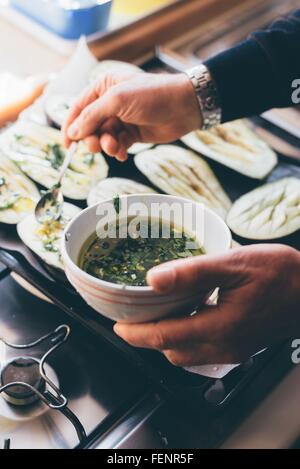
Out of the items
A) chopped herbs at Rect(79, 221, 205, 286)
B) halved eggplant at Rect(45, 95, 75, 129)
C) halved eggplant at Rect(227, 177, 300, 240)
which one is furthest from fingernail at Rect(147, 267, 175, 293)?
halved eggplant at Rect(45, 95, 75, 129)

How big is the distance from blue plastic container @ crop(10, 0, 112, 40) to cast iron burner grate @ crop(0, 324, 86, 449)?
115 centimetres

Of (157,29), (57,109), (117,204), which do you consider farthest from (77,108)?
(157,29)

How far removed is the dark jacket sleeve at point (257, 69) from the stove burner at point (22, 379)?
0.77 meters

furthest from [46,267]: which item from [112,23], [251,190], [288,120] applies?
[112,23]

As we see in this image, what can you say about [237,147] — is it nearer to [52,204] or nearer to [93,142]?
[93,142]

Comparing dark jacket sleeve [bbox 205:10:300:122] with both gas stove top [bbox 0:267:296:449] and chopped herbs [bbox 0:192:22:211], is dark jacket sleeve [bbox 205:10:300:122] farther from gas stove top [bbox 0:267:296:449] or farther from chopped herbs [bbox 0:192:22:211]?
gas stove top [bbox 0:267:296:449]

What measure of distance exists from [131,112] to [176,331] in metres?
0.60

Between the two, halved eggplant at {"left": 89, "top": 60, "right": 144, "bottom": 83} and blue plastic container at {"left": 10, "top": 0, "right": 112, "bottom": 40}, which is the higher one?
blue plastic container at {"left": 10, "top": 0, "right": 112, "bottom": 40}

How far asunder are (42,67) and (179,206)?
0.97 meters

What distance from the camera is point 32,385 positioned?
3.09 feet

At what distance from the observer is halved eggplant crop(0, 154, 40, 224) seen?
1242 millimetres

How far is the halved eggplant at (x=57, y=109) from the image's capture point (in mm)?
1448

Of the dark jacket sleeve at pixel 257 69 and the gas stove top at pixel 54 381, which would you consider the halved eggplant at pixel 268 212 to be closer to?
the dark jacket sleeve at pixel 257 69

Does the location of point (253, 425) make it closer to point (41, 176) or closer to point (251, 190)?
point (251, 190)
